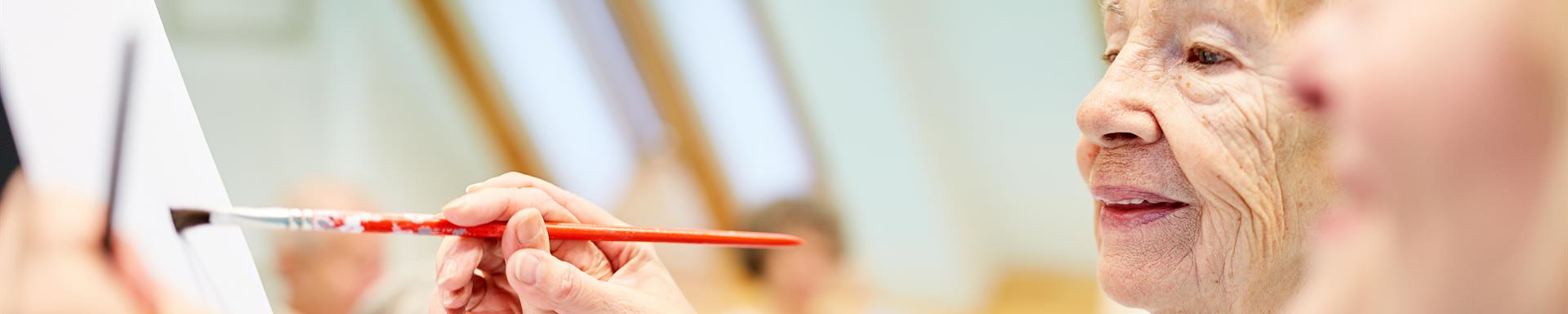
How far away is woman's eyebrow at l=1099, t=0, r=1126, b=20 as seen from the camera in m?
1.01

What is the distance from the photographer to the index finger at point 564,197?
3.37 ft

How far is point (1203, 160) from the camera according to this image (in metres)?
0.91

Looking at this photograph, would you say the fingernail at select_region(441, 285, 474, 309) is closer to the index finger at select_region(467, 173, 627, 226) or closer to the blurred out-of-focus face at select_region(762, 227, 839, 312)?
the index finger at select_region(467, 173, 627, 226)

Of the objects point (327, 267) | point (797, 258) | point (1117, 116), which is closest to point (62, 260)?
point (1117, 116)

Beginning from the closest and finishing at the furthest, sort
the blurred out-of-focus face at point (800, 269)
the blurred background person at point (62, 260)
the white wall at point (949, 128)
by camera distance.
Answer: the blurred background person at point (62, 260), the blurred out-of-focus face at point (800, 269), the white wall at point (949, 128)

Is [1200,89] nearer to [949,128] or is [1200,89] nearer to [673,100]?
[949,128]

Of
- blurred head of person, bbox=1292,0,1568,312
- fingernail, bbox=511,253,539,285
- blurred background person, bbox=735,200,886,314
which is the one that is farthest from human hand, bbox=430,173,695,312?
blurred background person, bbox=735,200,886,314

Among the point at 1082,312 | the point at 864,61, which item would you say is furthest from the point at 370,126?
the point at 1082,312

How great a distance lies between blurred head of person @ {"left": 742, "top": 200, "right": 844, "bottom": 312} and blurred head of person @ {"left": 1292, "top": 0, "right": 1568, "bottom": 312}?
2.62 m

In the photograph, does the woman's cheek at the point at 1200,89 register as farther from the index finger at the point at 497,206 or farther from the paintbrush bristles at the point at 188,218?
the paintbrush bristles at the point at 188,218

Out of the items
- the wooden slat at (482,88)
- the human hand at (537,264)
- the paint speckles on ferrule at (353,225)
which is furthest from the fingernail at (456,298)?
the wooden slat at (482,88)

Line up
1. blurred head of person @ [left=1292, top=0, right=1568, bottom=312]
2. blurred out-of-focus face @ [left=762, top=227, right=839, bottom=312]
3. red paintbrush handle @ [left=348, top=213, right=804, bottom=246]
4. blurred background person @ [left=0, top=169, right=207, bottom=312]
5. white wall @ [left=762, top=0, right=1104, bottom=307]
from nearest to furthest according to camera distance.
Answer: blurred head of person @ [left=1292, top=0, right=1568, bottom=312], blurred background person @ [left=0, top=169, right=207, bottom=312], red paintbrush handle @ [left=348, top=213, right=804, bottom=246], blurred out-of-focus face @ [left=762, top=227, right=839, bottom=312], white wall @ [left=762, top=0, right=1104, bottom=307]

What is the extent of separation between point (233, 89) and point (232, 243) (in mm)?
2146

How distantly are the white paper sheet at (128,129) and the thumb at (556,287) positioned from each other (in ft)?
0.64
